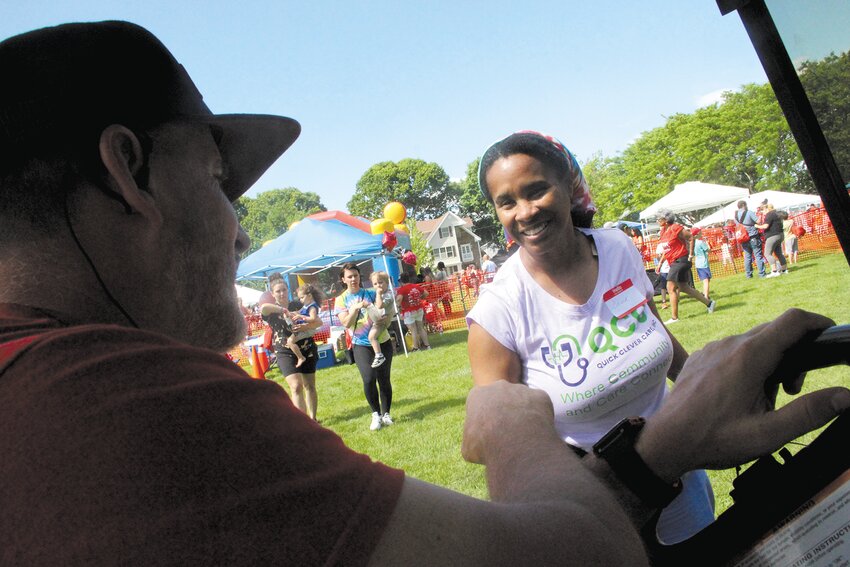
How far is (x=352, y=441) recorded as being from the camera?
706cm

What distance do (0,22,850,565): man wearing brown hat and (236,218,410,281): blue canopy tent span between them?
1362 centimetres

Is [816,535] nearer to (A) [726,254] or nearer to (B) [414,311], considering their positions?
(B) [414,311]

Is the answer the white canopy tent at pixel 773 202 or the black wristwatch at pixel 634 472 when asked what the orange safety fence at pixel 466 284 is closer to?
the white canopy tent at pixel 773 202

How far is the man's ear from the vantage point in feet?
2.78

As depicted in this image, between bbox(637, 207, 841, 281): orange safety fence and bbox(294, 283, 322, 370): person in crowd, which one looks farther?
bbox(637, 207, 841, 281): orange safety fence

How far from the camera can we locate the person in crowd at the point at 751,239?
14594mm

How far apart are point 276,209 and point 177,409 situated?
383ft

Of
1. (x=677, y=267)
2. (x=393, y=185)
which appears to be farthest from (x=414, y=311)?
(x=393, y=185)

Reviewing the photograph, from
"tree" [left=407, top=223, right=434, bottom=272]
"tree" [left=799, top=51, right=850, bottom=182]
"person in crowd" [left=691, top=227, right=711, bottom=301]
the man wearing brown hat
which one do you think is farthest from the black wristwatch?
"tree" [left=407, top=223, right=434, bottom=272]

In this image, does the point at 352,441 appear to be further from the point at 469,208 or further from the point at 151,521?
the point at 469,208

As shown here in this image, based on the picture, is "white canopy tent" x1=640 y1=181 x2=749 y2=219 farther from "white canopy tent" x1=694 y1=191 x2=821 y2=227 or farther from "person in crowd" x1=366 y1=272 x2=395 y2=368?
"person in crowd" x1=366 y1=272 x2=395 y2=368

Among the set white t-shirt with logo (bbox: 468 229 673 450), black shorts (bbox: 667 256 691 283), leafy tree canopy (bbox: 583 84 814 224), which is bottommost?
white t-shirt with logo (bbox: 468 229 673 450)

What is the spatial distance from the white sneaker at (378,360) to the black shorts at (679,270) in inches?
242

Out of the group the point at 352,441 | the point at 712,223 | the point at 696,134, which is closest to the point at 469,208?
the point at 696,134
